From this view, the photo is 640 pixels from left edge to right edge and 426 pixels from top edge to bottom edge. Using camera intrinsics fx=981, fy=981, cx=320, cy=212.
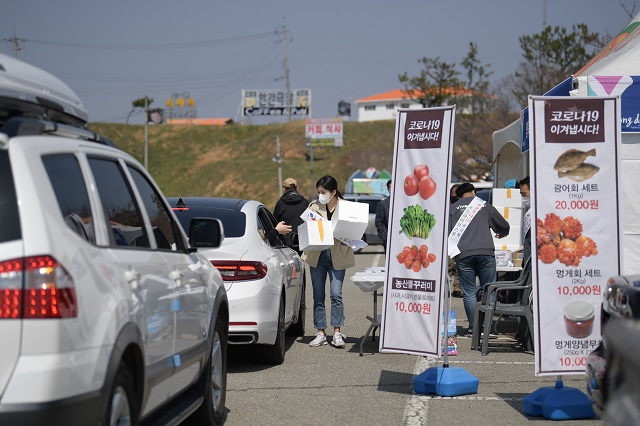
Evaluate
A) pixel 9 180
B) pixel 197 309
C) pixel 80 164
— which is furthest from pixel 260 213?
pixel 9 180

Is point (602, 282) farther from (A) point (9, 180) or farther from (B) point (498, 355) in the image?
(A) point (9, 180)

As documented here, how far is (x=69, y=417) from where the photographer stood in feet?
12.6

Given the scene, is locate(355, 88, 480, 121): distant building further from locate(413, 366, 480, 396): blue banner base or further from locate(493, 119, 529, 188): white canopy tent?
locate(413, 366, 480, 396): blue banner base

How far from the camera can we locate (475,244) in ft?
37.3

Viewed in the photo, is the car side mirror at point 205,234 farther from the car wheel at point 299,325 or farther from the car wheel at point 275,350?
the car wheel at point 299,325

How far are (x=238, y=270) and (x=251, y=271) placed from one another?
121 mm

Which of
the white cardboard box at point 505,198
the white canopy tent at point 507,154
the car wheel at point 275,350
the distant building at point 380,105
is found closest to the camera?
the car wheel at point 275,350

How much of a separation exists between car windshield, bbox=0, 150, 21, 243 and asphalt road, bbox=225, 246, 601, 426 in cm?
352

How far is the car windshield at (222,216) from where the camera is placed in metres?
9.47

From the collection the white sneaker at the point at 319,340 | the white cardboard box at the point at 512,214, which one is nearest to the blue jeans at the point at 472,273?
the white sneaker at the point at 319,340

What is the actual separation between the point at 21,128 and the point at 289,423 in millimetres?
3572

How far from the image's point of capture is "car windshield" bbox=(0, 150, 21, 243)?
3939 mm

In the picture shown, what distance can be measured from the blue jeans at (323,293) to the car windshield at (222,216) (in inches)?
64.2

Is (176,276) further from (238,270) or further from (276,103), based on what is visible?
(276,103)
